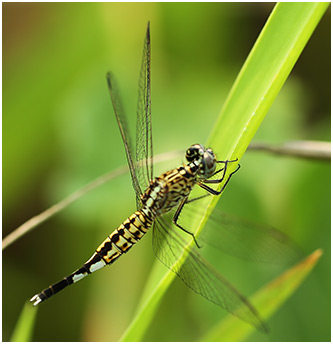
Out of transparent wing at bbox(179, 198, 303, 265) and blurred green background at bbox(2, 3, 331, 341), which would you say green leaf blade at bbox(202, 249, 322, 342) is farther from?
blurred green background at bbox(2, 3, 331, 341)

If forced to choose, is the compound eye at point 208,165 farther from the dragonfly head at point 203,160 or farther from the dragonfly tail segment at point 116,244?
the dragonfly tail segment at point 116,244

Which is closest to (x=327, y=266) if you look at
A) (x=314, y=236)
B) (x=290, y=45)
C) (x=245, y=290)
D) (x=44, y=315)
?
(x=314, y=236)

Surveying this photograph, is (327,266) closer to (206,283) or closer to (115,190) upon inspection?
(206,283)

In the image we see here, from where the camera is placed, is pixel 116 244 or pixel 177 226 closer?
pixel 177 226

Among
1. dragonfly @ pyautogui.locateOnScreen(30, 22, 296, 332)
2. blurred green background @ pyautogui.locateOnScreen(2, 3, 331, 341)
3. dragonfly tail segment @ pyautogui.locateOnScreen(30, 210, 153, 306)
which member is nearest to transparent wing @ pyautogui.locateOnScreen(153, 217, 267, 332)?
dragonfly @ pyautogui.locateOnScreen(30, 22, 296, 332)

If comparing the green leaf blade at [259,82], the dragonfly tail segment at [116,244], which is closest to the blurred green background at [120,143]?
the dragonfly tail segment at [116,244]

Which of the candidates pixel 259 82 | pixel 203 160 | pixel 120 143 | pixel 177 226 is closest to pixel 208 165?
pixel 203 160

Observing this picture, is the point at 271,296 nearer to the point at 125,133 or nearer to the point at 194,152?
the point at 194,152
